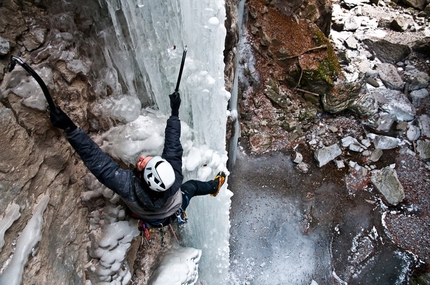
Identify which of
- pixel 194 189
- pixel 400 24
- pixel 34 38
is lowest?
pixel 400 24

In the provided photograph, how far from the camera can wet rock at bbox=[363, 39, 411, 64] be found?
8.97m

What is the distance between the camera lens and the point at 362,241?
6086 mm

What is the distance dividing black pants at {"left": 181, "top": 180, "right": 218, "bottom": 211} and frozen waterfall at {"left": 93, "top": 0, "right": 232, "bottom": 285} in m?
0.16

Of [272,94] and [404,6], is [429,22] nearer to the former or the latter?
[404,6]

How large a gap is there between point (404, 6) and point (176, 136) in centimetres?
1160

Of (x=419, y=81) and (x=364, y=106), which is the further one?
(x=419, y=81)

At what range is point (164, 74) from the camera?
295 centimetres

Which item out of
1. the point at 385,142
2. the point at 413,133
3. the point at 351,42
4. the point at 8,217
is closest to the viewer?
the point at 8,217

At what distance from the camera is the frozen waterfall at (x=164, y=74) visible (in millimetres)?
2578

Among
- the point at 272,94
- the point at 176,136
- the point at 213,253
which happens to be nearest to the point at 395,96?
the point at 272,94

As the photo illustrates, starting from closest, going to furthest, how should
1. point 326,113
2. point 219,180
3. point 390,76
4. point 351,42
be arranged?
point 219,180, point 326,113, point 390,76, point 351,42

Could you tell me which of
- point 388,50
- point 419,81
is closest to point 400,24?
point 388,50

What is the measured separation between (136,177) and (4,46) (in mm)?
1194

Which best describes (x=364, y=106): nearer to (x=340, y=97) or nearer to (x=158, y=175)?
(x=340, y=97)
